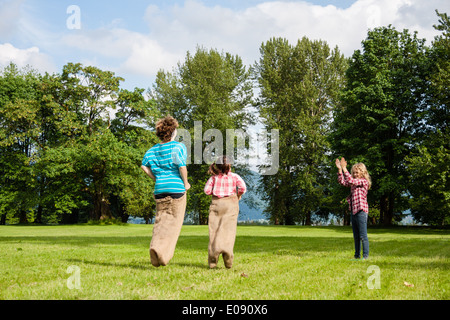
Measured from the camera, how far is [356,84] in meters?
35.6

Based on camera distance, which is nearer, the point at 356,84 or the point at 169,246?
the point at 169,246

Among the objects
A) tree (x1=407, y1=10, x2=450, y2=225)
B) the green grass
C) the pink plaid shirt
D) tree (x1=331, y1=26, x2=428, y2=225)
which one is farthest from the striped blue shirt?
tree (x1=331, y1=26, x2=428, y2=225)

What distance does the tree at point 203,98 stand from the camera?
45719mm

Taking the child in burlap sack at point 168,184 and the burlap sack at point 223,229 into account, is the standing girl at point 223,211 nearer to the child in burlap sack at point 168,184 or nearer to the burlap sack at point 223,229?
the burlap sack at point 223,229

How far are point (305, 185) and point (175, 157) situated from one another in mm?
37856

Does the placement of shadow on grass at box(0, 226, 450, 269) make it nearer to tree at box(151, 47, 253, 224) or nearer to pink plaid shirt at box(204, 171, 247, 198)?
pink plaid shirt at box(204, 171, 247, 198)

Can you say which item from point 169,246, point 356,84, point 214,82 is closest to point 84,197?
point 214,82

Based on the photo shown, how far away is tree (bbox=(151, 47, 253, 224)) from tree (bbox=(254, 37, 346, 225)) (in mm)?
3249

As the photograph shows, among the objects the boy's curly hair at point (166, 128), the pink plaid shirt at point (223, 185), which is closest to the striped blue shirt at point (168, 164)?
the boy's curly hair at point (166, 128)

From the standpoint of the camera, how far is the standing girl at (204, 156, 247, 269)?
764 centimetres

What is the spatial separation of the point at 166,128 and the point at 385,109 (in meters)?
29.9

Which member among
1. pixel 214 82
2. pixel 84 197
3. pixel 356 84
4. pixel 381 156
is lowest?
pixel 84 197

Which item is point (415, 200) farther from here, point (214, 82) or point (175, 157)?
point (175, 157)

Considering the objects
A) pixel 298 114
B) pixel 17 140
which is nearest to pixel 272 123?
pixel 298 114
